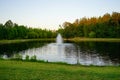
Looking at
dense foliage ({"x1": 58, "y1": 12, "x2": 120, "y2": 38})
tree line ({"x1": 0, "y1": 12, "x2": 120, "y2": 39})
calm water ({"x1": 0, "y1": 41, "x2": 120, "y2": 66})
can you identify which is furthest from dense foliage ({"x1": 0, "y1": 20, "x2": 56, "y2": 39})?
calm water ({"x1": 0, "y1": 41, "x2": 120, "y2": 66})

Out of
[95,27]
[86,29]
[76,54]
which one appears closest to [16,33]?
[86,29]

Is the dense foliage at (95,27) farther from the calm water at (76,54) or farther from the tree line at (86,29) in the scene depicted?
the calm water at (76,54)

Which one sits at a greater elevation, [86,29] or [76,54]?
[86,29]

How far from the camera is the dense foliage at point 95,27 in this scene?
379ft

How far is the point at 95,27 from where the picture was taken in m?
125

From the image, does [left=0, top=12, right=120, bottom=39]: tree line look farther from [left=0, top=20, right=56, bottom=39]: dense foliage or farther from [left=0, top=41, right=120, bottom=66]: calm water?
[left=0, top=41, right=120, bottom=66]: calm water

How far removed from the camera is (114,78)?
1355 cm

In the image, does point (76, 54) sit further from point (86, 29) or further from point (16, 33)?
point (86, 29)

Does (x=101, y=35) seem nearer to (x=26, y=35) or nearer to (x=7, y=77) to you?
(x=26, y=35)

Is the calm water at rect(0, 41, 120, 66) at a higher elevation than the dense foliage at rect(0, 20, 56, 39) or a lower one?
lower

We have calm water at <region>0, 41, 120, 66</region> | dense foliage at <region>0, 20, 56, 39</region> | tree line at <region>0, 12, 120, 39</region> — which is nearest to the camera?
calm water at <region>0, 41, 120, 66</region>

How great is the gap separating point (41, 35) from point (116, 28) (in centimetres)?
7704

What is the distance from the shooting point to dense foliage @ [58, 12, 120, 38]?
4545 inches

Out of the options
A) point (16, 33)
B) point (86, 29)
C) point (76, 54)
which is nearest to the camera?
point (76, 54)
